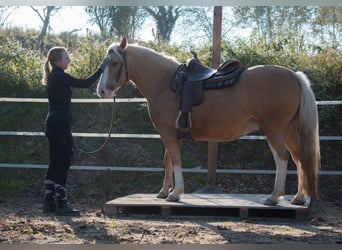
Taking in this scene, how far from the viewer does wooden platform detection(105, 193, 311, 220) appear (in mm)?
5195

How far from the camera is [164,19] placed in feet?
30.2

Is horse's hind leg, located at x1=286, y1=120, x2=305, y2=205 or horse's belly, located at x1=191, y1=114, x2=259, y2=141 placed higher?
horse's belly, located at x1=191, y1=114, x2=259, y2=141

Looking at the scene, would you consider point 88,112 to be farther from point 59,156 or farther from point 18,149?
point 59,156

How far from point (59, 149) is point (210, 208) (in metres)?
1.68

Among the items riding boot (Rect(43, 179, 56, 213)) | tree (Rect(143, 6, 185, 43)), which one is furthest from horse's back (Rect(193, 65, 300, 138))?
tree (Rect(143, 6, 185, 43))

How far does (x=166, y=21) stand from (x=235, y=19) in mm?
1230

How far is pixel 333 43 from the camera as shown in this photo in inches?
328

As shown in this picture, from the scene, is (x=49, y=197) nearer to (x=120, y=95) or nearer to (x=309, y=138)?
(x=309, y=138)

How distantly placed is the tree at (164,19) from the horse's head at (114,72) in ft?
11.5

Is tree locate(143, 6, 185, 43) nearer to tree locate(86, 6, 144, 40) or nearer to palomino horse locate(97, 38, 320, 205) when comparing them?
tree locate(86, 6, 144, 40)

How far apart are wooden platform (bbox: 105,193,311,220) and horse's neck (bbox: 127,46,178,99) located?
46.4 inches

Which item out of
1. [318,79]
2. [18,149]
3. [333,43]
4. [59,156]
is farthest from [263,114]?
[18,149]

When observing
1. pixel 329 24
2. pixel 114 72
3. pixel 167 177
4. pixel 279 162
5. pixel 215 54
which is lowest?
pixel 167 177

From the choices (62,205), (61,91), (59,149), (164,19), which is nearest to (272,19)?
(164,19)
